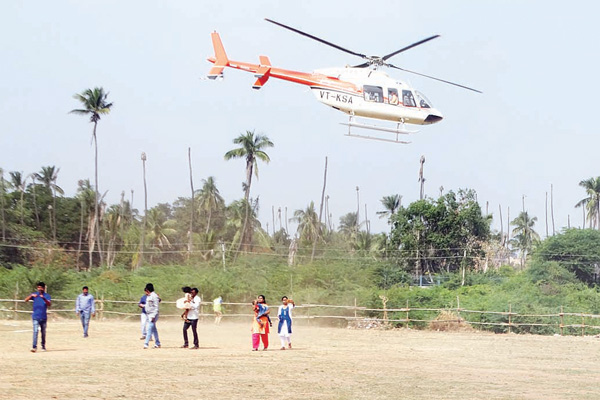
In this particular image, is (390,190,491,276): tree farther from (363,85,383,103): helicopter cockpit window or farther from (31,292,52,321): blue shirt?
(31,292,52,321): blue shirt

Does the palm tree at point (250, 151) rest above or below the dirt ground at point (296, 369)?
above

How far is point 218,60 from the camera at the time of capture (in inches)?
1390

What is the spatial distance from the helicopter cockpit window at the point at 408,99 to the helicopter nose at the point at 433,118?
89 centimetres

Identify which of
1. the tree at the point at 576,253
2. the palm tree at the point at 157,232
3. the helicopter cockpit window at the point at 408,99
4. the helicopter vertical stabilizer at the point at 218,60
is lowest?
the tree at the point at 576,253

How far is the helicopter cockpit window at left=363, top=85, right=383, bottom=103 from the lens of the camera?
3378cm

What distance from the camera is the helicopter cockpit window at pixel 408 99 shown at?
3431cm

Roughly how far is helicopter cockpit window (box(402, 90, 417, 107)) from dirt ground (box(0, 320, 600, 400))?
29.9 feet

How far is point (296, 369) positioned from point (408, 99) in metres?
18.1

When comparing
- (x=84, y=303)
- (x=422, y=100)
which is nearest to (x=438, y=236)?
(x=422, y=100)

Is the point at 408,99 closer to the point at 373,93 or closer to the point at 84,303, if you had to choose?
the point at 373,93

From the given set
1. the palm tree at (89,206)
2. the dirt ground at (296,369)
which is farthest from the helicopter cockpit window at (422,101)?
the palm tree at (89,206)

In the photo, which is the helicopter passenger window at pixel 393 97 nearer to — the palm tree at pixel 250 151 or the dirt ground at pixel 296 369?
the dirt ground at pixel 296 369

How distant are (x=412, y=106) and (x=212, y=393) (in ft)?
72.5

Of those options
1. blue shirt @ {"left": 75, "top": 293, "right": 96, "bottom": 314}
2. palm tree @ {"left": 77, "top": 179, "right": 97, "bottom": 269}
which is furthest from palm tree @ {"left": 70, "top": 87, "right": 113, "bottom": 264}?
blue shirt @ {"left": 75, "top": 293, "right": 96, "bottom": 314}
